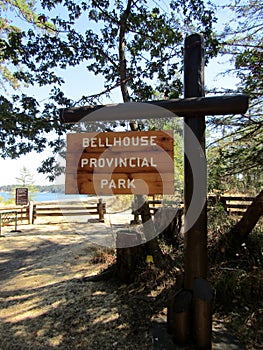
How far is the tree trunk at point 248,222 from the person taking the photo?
3203mm

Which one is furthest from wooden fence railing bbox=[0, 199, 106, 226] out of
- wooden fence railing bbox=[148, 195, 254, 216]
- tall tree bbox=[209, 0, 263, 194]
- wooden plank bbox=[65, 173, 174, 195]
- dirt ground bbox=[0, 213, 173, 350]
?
wooden plank bbox=[65, 173, 174, 195]

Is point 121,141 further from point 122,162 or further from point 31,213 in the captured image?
point 31,213

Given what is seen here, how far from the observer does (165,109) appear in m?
1.84

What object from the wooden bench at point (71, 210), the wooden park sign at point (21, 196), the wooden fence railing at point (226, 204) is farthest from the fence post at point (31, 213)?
the wooden fence railing at point (226, 204)

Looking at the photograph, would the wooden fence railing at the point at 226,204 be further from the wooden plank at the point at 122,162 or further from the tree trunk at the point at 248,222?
the wooden plank at the point at 122,162

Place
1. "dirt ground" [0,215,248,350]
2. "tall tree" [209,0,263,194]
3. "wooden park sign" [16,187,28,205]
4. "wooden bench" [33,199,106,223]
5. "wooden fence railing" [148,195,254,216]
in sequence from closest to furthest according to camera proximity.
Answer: "dirt ground" [0,215,248,350]
"tall tree" [209,0,263,194]
"wooden fence railing" [148,195,254,216]
"wooden park sign" [16,187,28,205]
"wooden bench" [33,199,106,223]

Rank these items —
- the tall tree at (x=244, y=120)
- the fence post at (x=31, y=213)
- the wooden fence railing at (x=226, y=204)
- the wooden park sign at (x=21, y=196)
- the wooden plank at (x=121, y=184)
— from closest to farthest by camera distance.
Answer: the wooden plank at (x=121, y=184), the tall tree at (x=244, y=120), the wooden fence railing at (x=226, y=204), the wooden park sign at (x=21, y=196), the fence post at (x=31, y=213)

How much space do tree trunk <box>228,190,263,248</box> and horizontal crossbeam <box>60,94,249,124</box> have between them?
6.25 ft

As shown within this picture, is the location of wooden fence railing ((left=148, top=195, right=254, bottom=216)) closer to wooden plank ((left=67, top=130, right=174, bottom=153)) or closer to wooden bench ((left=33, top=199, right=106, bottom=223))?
wooden plank ((left=67, top=130, right=174, bottom=153))

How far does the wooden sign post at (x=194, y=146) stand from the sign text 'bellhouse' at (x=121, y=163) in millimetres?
112

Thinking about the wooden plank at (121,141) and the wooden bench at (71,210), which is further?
the wooden bench at (71,210)

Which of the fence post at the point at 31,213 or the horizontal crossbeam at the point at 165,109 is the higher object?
the horizontal crossbeam at the point at 165,109

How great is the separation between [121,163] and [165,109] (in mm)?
539

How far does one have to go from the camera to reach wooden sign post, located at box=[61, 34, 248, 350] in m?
1.77
